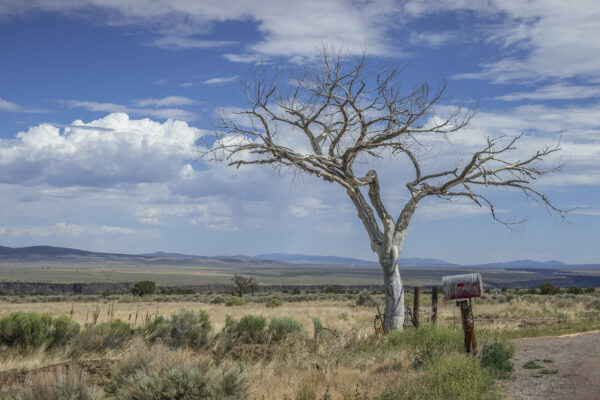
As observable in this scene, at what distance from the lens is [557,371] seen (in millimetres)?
10953

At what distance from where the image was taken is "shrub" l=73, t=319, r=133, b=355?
13.4 meters

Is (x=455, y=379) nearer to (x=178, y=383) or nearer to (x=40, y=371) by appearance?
(x=178, y=383)

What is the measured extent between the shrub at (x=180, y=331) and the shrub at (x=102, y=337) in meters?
0.52

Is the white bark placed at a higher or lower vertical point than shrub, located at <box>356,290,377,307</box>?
higher

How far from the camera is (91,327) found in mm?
13828

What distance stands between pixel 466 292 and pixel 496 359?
136 cm

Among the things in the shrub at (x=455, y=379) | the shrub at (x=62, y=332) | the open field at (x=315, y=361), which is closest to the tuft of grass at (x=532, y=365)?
the open field at (x=315, y=361)

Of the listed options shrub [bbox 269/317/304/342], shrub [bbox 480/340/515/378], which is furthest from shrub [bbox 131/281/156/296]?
shrub [bbox 480/340/515/378]

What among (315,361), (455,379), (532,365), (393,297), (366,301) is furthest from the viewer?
(366,301)

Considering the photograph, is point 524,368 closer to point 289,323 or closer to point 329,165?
point 289,323

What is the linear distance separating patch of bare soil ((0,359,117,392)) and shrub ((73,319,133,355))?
8.68 feet

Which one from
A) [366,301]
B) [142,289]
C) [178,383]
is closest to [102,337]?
[178,383]

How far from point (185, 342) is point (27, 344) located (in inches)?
136

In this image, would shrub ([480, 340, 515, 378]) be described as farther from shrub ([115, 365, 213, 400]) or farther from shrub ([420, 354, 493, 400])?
shrub ([115, 365, 213, 400])
